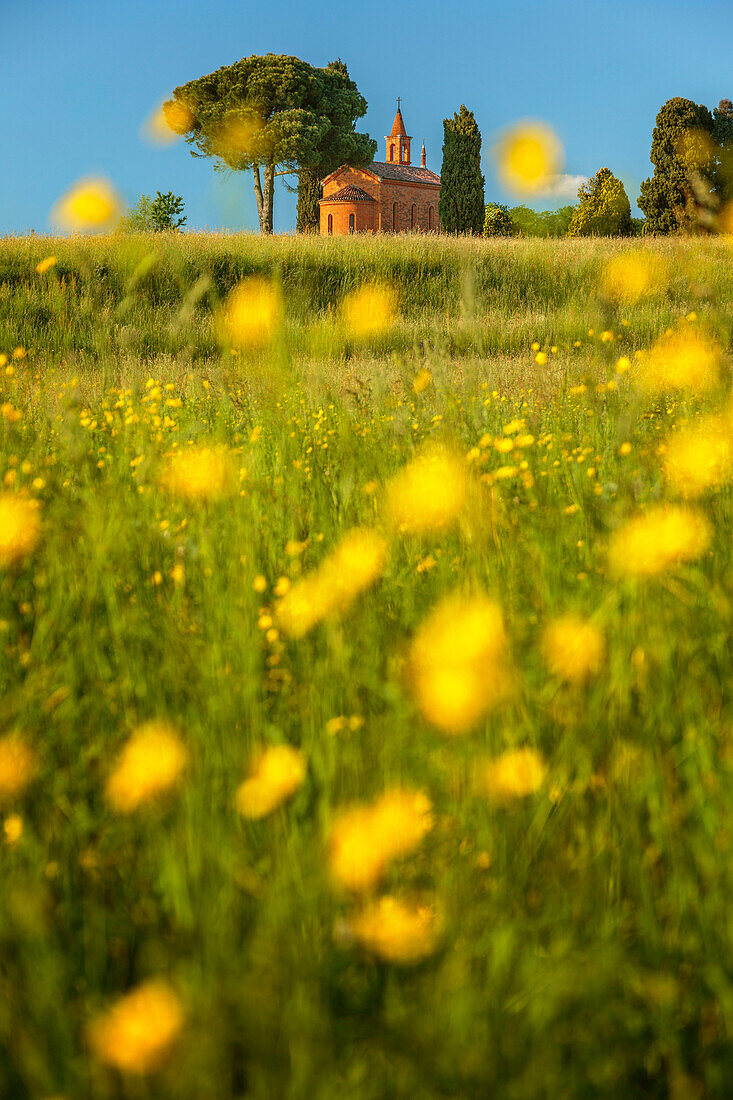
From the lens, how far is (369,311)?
29.5ft

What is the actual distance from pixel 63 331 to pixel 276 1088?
25.5 feet

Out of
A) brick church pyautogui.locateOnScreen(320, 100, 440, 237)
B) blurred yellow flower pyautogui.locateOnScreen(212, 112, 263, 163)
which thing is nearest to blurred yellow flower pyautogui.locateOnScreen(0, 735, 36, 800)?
blurred yellow flower pyautogui.locateOnScreen(212, 112, 263, 163)

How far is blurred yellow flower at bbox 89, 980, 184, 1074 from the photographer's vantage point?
0.66 metres

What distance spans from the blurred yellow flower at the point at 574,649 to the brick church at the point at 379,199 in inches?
1664

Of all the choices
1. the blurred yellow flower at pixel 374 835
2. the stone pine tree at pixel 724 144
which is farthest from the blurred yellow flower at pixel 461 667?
the stone pine tree at pixel 724 144

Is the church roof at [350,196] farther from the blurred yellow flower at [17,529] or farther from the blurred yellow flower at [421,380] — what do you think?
the blurred yellow flower at [17,529]

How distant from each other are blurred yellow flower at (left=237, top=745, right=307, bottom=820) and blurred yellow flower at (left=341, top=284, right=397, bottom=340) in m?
6.99

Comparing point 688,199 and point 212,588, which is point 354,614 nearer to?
point 212,588

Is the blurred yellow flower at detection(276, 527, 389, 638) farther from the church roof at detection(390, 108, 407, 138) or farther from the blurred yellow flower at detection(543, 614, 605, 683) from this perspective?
the church roof at detection(390, 108, 407, 138)

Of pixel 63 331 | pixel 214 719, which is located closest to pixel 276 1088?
pixel 214 719

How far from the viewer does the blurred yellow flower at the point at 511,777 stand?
93cm

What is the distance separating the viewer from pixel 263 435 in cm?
296

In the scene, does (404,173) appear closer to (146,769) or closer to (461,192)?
(461,192)

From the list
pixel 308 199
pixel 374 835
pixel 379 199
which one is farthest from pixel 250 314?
pixel 379 199
